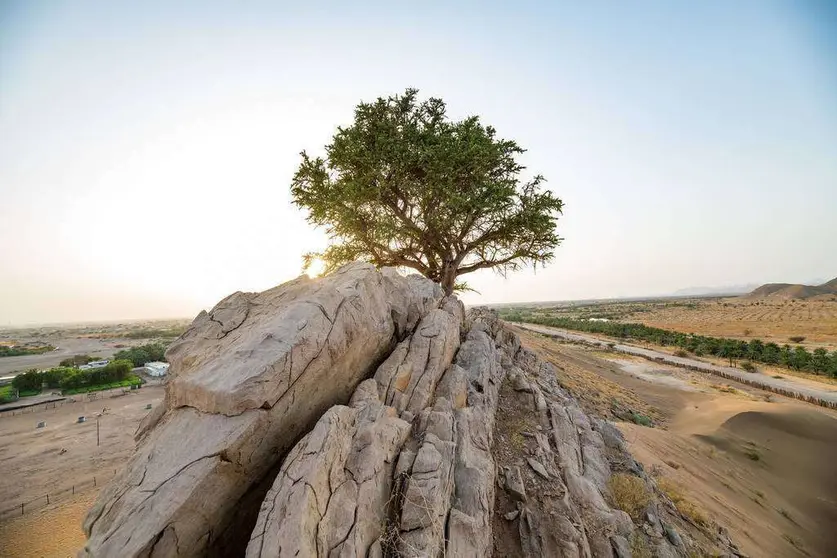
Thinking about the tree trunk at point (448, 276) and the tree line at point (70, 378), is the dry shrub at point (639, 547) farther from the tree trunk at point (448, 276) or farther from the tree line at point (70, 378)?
the tree line at point (70, 378)

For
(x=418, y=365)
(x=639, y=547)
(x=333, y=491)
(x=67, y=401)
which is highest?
(x=418, y=365)

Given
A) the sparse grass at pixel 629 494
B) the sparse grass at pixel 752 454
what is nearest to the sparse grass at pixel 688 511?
the sparse grass at pixel 629 494

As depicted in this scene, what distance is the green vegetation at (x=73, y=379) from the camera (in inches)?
2788

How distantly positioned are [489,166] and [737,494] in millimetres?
21575

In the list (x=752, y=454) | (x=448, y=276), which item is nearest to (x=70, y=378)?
(x=448, y=276)

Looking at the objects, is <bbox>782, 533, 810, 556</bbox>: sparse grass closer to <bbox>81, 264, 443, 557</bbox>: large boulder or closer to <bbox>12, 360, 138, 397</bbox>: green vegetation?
<bbox>81, 264, 443, 557</bbox>: large boulder

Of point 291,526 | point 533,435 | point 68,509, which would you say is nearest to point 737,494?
point 533,435

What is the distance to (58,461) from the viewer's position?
136ft

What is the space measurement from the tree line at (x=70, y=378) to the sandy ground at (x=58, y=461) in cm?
1280

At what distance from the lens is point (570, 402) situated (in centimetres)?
1332

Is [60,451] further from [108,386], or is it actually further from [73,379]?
[73,379]

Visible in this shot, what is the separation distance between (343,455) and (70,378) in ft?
328

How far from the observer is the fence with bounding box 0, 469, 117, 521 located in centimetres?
2997

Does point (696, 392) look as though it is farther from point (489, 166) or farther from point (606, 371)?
point (489, 166)
